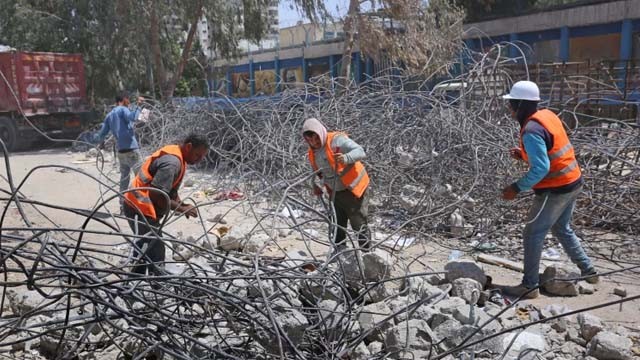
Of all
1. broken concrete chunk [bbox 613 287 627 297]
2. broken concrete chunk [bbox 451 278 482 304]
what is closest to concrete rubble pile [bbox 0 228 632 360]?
broken concrete chunk [bbox 451 278 482 304]

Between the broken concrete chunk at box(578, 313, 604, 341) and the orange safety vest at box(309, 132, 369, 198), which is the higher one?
the orange safety vest at box(309, 132, 369, 198)

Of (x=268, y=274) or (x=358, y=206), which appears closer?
(x=268, y=274)

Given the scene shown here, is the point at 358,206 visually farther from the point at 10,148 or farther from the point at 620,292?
the point at 10,148

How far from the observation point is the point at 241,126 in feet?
32.9

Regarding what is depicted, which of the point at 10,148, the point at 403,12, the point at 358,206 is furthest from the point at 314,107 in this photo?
the point at 10,148

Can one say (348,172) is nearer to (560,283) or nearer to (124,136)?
(560,283)

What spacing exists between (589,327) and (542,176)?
1.06m

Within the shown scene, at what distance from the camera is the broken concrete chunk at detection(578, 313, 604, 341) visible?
11.7 ft

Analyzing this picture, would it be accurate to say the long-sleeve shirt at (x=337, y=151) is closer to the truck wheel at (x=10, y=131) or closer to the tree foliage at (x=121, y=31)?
the tree foliage at (x=121, y=31)

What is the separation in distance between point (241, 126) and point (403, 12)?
673cm

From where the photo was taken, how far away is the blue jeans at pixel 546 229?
14.1 feet

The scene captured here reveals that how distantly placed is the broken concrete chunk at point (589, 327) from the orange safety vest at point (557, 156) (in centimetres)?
102

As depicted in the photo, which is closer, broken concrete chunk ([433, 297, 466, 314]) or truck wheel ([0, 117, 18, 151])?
broken concrete chunk ([433, 297, 466, 314])

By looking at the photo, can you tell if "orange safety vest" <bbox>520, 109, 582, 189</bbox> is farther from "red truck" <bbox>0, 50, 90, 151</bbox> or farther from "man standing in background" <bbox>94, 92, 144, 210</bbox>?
Result: "red truck" <bbox>0, 50, 90, 151</bbox>
